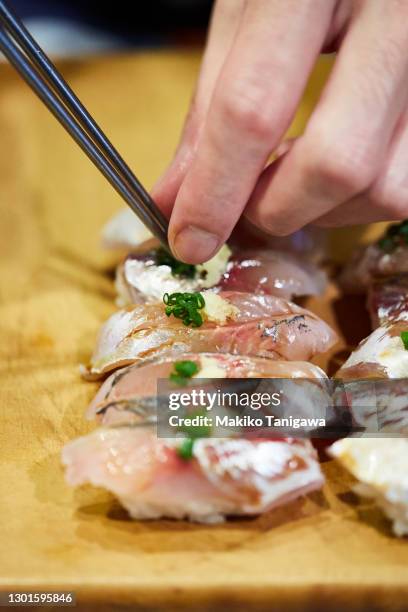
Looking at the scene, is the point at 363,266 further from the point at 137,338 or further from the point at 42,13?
the point at 42,13

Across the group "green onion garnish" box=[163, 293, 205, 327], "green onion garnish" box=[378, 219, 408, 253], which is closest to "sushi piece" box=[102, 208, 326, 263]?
"green onion garnish" box=[378, 219, 408, 253]

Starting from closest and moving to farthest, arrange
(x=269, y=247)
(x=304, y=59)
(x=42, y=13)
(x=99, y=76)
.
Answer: (x=304, y=59) → (x=269, y=247) → (x=99, y=76) → (x=42, y=13)

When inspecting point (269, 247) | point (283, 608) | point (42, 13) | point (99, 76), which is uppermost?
point (42, 13)

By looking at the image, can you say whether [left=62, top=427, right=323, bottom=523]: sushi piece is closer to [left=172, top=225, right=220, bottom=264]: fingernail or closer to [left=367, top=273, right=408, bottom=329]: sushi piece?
[left=172, top=225, right=220, bottom=264]: fingernail

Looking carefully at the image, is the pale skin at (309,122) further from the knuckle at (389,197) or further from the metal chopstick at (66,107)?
the metal chopstick at (66,107)

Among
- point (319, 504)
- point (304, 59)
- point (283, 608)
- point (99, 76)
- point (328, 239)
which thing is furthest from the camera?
point (99, 76)

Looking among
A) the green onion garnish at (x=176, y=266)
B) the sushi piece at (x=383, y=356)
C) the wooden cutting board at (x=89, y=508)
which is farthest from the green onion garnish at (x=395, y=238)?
the green onion garnish at (x=176, y=266)

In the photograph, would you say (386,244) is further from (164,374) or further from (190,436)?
(190,436)

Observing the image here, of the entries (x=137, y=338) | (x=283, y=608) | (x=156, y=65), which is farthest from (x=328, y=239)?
(x=156, y=65)
